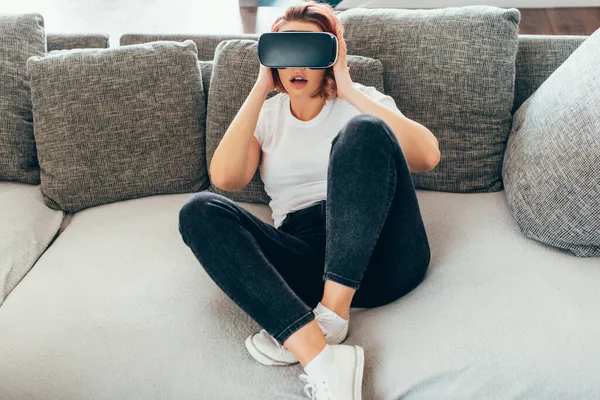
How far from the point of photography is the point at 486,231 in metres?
1.38

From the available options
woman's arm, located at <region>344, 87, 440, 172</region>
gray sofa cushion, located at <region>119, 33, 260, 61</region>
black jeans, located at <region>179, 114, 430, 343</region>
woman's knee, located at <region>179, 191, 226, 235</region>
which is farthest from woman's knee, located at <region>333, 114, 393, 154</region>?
gray sofa cushion, located at <region>119, 33, 260, 61</region>

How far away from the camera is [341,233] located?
1.11m

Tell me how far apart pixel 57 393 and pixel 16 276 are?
14.3 inches

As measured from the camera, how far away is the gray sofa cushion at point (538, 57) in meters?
1.54

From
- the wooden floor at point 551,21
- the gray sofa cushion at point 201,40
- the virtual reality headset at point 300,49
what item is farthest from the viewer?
the wooden floor at point 551,21

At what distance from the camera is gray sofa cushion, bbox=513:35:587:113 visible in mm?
1536

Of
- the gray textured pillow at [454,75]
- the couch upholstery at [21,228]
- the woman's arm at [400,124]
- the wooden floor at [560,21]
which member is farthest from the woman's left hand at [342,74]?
the wooden floor at [560,21]

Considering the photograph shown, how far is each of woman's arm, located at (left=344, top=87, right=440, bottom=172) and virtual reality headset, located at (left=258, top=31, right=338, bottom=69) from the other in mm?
101

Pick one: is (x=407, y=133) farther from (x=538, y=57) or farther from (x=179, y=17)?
(x=179, y=17)

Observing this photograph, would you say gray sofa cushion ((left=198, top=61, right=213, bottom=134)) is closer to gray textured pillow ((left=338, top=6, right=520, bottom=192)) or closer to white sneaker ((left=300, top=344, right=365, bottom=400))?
gray textured pillow ((left=338, top=6, right=520, bottom=192))

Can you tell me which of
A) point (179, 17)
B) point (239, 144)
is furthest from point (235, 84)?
point (179, 17)

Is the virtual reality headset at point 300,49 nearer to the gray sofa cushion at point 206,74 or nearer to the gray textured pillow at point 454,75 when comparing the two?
the gray textured pillow at point 454,75

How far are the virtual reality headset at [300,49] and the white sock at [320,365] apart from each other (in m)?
0.56

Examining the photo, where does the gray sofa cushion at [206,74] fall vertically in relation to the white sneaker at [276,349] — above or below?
above
